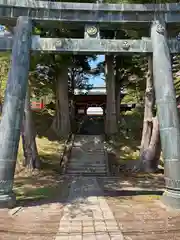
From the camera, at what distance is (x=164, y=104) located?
22.7ft

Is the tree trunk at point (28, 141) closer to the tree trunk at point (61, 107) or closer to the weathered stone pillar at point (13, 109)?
the weathered stone pillar at point (13, 109)

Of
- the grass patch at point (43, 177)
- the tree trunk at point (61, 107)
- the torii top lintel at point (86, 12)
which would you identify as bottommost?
the grass patch at point (43, 177)

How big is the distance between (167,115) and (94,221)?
3097mm

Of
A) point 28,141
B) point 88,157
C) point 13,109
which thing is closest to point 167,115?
point 13,109

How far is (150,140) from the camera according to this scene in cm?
1345

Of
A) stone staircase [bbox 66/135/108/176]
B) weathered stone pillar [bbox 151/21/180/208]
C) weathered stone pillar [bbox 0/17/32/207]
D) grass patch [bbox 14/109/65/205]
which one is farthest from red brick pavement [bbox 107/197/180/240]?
stone staircase [bbox 66/135/108/176]

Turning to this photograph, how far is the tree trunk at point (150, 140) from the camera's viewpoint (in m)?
12.6

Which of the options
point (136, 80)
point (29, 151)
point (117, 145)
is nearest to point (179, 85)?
point (136, 80)

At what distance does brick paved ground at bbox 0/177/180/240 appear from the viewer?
476cm

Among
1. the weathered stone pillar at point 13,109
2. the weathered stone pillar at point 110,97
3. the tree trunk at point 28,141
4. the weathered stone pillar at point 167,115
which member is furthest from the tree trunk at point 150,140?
the weathered stone pillar at point 13,109

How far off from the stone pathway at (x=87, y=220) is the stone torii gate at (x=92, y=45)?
4.97 feet

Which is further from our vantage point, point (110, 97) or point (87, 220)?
point (110, 97)

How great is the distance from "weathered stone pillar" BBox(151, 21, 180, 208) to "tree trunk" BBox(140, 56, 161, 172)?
467 cm

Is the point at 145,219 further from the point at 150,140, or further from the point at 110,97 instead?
the point at 110,97
